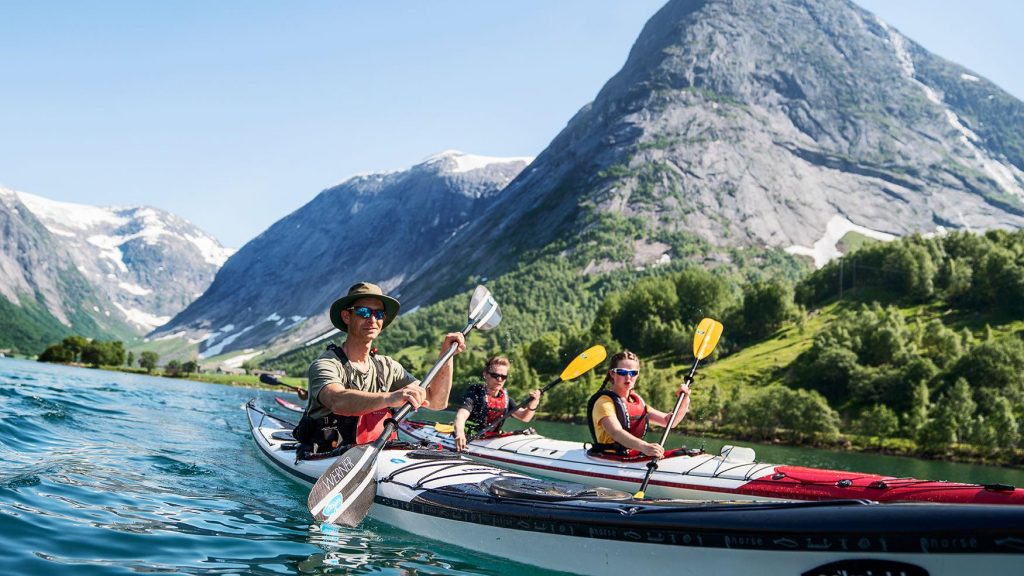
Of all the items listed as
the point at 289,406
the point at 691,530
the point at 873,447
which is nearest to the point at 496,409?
the point at 691,530

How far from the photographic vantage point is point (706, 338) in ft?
51.2

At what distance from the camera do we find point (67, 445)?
52.1ft

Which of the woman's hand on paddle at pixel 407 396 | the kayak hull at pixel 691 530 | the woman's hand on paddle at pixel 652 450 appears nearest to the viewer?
the kayak hull at pixel 691 530

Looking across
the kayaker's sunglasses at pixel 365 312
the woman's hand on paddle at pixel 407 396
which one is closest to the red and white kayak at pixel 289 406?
the kayaker's sunglasses at pixel 365 312

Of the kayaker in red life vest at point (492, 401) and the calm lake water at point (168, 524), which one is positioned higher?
the calm lake water at point (168, 524)

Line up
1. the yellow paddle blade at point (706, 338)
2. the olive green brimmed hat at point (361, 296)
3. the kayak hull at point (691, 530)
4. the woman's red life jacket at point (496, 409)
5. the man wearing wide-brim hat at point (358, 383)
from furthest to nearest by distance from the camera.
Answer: the woman's red life jacket at point (496, 409), the yellow paddle blade at point (706, 338), the olive green brimmed hat at point (361, 296), the man wearing wide-brim hat at point (358, 383), the kayak hull at point (691, 530)

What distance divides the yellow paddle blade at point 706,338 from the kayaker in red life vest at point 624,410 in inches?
76.6

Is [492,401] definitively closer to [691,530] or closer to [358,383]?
[358,383]

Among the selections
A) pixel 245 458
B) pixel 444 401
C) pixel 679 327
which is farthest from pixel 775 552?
pixel 679 327

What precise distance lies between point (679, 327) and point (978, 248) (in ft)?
161

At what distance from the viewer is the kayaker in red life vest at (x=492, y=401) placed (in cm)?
1827

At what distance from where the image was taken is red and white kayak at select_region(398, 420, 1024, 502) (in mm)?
11445

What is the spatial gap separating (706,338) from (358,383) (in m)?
8.68

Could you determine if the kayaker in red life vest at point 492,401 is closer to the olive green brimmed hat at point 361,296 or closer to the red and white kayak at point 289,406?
the olive green brimmed hat at point 361,296
